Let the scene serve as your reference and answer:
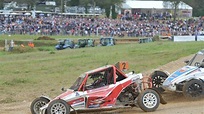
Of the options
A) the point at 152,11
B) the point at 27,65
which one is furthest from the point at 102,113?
the point at 152,11

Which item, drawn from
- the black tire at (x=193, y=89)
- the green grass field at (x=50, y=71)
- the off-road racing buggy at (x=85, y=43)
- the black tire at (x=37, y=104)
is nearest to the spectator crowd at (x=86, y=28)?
the off-road racing buggy at (x=85, y=43)

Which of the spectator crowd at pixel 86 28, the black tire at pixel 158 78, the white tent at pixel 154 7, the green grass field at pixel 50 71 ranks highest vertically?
the white tent at pixel 154 7

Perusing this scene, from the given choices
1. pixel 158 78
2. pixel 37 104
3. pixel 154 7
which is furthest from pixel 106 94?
pixel 154 7

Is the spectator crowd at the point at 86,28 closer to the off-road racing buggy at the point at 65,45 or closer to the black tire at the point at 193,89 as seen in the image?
the off-road racing buggy at the point at 65,45

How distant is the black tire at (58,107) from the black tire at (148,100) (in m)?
1.98

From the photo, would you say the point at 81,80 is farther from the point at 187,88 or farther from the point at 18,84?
the point at 18,84

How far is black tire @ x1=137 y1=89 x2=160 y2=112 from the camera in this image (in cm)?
1181

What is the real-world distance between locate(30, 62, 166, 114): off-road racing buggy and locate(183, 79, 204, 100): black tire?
127cm

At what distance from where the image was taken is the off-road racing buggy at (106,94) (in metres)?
11.7

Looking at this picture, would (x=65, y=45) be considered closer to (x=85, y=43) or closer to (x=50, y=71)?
(x=85, y=43)

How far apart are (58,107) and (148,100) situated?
2.45 meters

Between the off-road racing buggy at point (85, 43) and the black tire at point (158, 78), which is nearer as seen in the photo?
the black tire at point (158, 78)

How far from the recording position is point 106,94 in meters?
11.8

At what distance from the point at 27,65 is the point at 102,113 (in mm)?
14380
